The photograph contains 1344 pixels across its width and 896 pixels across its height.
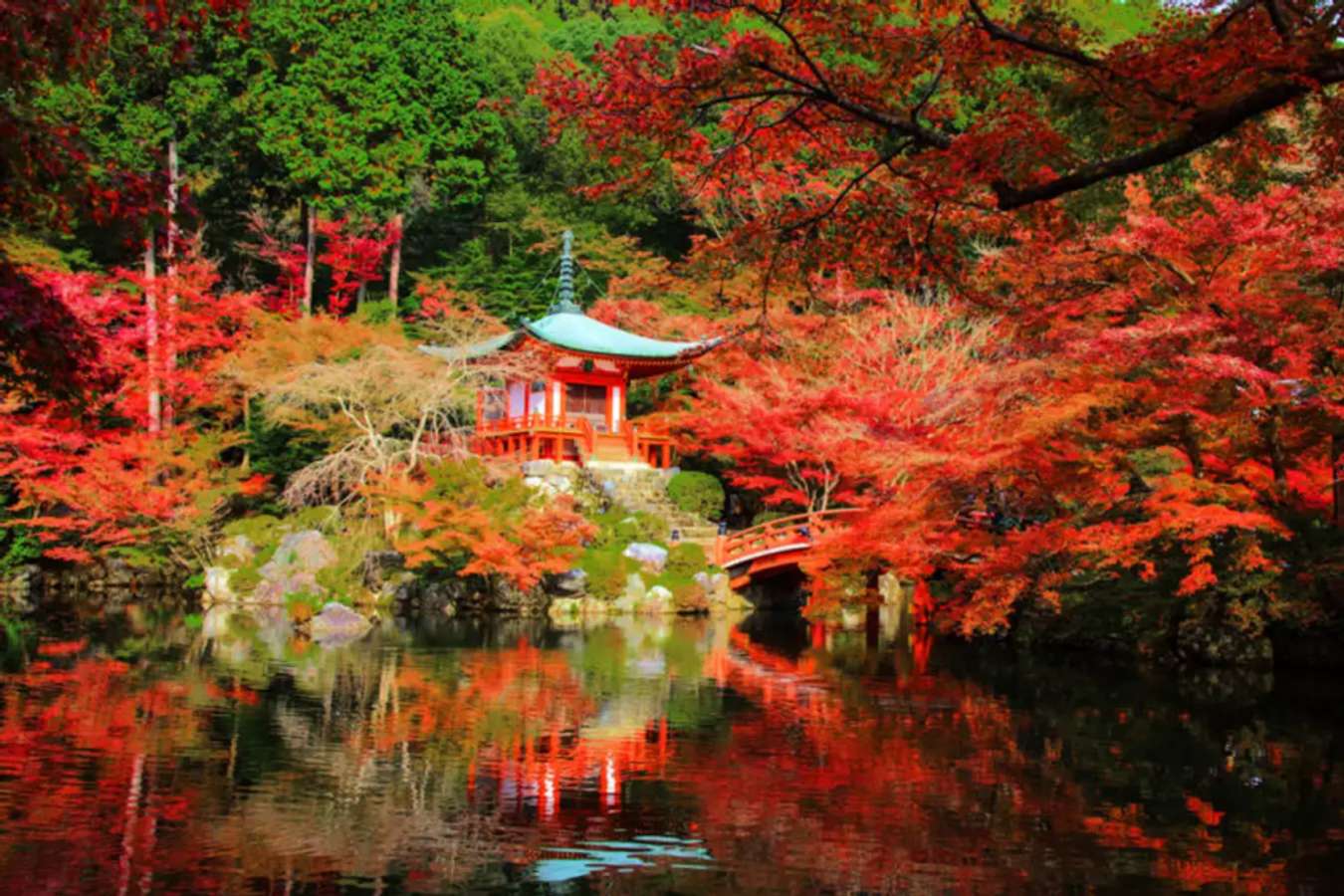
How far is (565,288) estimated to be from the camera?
2738 centimetres

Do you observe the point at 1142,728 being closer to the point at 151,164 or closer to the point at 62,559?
the point at 62,559

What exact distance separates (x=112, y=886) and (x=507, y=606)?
14.9 m

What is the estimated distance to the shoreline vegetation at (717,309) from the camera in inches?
225

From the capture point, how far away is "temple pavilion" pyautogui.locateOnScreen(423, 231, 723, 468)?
80.1 ft

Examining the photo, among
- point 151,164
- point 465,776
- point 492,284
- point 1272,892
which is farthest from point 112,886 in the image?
point 492,284

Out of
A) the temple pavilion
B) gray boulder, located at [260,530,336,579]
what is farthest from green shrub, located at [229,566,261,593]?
the temple pavilion

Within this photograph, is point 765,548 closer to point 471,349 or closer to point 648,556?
point 648,556

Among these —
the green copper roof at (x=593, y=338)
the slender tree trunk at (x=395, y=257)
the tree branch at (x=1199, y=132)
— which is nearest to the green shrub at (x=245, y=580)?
the green copper roof at (x=593, y=338)

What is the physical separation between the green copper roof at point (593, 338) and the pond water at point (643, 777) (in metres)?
11.5

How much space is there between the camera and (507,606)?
65.1 feet

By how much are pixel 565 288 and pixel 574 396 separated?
9.98 ft

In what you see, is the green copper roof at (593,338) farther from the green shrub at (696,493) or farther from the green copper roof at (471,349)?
the green shrub at (696,493)

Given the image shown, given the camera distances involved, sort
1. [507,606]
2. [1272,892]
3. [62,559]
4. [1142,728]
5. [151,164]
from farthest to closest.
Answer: [151,164] < [62,559] < [507,606] < [1142,728] < [1272,892]

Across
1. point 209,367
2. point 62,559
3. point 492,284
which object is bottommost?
point 62,559
